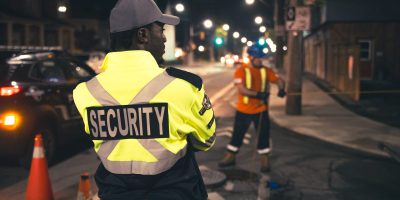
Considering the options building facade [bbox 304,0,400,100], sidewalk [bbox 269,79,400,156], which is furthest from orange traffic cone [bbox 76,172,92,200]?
building facade [bbox 304,0,400,100]

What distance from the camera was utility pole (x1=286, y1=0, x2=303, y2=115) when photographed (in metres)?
12.5

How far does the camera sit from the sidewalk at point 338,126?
9055 millimetres

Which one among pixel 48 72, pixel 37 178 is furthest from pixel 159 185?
pixel 48 72

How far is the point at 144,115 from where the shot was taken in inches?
87.8

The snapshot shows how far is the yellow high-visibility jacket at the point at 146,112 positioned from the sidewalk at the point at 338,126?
21.7 ft

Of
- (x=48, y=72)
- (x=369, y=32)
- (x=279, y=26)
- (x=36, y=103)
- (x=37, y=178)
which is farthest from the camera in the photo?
(x=369, y=32)

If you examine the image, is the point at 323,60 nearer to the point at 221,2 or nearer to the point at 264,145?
the point at 264,145

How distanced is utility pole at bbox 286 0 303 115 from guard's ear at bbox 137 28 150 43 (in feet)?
34.2

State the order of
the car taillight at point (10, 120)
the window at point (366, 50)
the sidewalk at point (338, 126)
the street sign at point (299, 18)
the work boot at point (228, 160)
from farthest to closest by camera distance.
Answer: the window at point (366, 50), the street sign at point (299, 18), the sidewalk at point (338, 126), the work boot at point (228, 160), the car taillight at point (10, 120)

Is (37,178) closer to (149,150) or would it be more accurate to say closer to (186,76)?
(149,150)

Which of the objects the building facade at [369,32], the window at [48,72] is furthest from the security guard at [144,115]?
the building facade at [369,32]

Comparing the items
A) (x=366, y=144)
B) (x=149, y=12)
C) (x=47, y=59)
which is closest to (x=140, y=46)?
(x=149, y=12)

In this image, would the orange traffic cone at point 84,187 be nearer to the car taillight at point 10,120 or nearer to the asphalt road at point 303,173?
the asphalt road at point 303,173

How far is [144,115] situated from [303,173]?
17.1 ft
